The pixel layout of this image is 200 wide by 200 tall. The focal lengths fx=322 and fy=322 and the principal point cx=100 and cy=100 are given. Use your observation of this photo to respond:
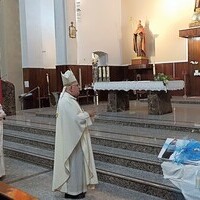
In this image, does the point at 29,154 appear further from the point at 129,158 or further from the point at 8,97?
the point at 8,97

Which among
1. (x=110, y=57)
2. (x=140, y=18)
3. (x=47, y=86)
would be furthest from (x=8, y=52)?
(x=140, y=18)

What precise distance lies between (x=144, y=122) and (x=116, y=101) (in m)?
1.69

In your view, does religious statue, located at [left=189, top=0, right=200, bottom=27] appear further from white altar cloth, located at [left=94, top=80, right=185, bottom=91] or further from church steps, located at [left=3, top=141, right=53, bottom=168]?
church steps, located at [left=3, top=141, right=53, bottom=168]

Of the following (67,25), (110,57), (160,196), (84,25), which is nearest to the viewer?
(160,196)

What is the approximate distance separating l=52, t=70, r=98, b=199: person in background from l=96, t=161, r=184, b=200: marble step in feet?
1.75

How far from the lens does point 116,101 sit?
750 cm

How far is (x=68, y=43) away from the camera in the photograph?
31.3 ft

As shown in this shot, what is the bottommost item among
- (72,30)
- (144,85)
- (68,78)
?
(144,85)

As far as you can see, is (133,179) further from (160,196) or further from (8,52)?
(8,52)

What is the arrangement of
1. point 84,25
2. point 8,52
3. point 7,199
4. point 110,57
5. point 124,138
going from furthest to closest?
point 110,57
point 84,25
point 8,52
point 124,138
point 7,199

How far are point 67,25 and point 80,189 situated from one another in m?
6.66

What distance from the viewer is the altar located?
6590 mm

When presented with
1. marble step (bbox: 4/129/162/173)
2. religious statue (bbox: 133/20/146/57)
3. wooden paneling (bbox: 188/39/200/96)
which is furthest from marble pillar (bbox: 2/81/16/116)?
wooden paneling (bbox: 188/39/200/96)

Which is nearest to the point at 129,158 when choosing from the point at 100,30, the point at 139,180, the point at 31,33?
the point at 139,180
